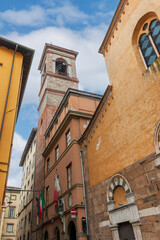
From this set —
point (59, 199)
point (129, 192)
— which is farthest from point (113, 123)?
point (59, 199)

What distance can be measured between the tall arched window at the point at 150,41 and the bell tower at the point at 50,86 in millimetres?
15987

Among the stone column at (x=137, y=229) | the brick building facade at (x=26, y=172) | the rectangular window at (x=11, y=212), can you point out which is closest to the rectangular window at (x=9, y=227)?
the rectangular window at (x=11, y=212)

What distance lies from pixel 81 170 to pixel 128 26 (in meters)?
9.25

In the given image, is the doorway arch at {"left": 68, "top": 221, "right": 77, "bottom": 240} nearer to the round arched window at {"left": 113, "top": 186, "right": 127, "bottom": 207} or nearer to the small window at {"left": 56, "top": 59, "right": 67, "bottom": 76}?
the round arched window at {"left": 113, "top": 186, "right": 127, "bottom": 207}

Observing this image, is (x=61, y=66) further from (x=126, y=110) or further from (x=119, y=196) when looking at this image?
(x=119, y=196)

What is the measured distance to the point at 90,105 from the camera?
17.2m

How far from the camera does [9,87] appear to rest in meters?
12.5

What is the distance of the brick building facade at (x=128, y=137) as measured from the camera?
7879 millimetres

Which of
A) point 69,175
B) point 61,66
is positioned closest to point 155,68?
point 69,175

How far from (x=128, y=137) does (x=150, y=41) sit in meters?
4.85

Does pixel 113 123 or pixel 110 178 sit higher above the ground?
pixel 113 123

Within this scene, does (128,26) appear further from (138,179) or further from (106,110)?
(138,179)

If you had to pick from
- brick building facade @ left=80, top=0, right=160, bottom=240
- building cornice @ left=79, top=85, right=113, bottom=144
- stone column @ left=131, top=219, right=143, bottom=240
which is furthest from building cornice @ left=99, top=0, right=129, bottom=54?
stone column @ left=131, top=219, right=143, bottom=240

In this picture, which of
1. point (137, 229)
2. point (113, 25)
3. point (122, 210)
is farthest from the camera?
point (113, 25)
